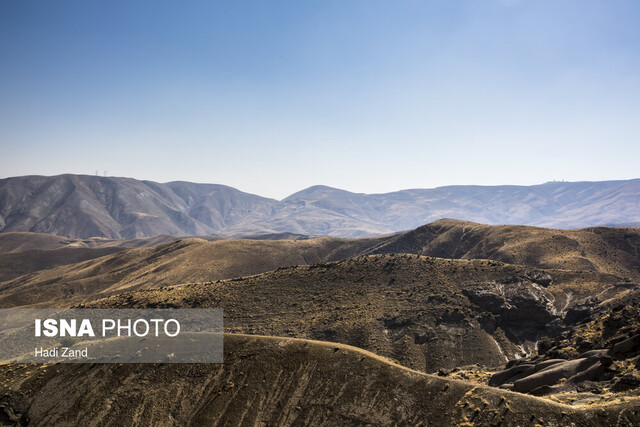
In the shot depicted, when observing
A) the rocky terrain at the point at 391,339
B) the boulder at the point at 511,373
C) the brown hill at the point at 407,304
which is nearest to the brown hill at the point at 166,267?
the rocky terrain at the point at 391,339

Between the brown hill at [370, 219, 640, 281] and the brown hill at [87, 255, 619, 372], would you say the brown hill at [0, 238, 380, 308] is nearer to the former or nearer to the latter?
the brown hill at [370, 219, 640, 281]

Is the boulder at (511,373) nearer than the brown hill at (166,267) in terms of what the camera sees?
Yes

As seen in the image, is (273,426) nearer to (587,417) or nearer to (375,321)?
(587,417)

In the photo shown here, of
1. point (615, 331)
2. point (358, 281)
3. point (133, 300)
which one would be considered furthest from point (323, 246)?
point (615, 331)

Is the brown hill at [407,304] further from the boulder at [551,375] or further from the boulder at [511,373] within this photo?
the boulder at [551,375]

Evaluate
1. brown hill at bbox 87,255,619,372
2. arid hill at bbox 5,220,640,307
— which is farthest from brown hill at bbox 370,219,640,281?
brown hill at bbox 87,255,619,372

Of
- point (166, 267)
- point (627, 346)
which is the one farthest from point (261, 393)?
point (166, 267)

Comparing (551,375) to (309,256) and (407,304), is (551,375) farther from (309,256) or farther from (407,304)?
(309,256)
